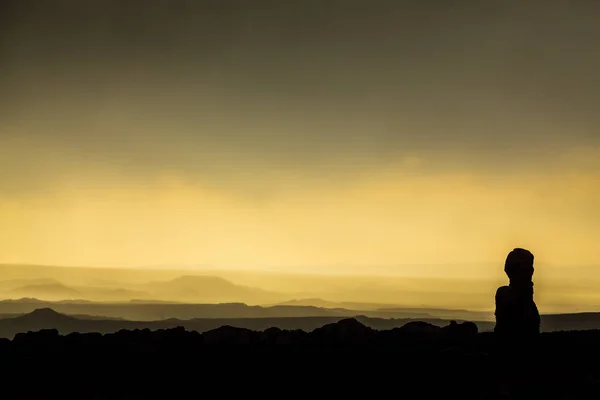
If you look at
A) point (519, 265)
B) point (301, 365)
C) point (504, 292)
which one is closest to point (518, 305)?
point (504, 292)

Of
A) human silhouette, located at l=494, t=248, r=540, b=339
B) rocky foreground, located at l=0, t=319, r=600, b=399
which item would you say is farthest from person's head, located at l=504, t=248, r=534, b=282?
rocky foreground, located at l=0, t=319, r=600, b=399

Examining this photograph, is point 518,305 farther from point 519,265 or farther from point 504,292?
point 519,265

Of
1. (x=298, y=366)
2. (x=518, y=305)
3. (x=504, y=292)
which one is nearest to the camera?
(x=298, y=366)

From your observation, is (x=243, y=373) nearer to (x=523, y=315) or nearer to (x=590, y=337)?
(x=523, y=315)

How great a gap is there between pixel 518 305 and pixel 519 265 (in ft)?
8.03

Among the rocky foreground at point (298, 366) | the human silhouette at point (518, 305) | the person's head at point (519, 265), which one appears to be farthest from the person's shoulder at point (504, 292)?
the rocky foreground at point (298, 366)

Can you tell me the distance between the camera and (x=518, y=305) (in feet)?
152

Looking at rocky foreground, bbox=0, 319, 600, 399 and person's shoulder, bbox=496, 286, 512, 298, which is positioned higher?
person's shoulder, bbox=496, 286, 512, 298

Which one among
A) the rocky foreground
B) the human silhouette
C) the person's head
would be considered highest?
the person's head

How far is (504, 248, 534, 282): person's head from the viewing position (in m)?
46.8

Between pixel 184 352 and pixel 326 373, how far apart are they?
10882mm

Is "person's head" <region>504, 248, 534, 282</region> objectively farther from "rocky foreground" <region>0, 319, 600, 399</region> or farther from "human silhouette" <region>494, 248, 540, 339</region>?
"rocky foreground" <region>0, 319, 600, 399</region>

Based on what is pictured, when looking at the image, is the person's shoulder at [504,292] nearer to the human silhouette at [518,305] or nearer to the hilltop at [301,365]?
the human silhouette at [518,305]

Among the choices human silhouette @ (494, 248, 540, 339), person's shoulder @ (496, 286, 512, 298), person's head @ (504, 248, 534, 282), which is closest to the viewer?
human silhouette @ (494, 248, 540, 339)
